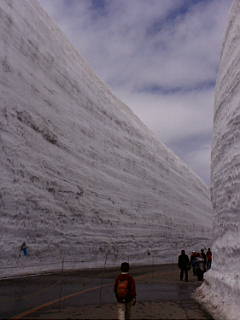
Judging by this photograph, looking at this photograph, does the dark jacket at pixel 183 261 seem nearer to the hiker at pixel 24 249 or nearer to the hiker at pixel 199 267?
the hiker at pixel 199 267

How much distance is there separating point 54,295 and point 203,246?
3167cm

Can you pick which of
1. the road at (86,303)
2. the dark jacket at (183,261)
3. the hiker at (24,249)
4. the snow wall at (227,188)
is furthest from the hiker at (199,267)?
the hiker at (24,249)

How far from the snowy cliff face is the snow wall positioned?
9942mm

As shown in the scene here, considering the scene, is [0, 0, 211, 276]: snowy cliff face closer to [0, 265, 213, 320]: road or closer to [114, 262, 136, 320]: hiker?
[0, 265, 213, 320]: road

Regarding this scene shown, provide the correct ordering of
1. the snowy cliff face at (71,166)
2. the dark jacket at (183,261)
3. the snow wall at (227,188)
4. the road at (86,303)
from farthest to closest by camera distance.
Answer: the snowy cliff face at (71,166) < the dark jacket at (183,261) < the snow wall at (227,188) < the road at (86,303)

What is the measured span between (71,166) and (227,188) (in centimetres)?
1644

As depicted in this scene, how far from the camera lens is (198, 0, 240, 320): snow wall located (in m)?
8.13

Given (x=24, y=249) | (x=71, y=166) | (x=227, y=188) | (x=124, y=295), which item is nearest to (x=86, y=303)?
(x=124, y=295)

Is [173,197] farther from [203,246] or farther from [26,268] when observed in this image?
[26,268]

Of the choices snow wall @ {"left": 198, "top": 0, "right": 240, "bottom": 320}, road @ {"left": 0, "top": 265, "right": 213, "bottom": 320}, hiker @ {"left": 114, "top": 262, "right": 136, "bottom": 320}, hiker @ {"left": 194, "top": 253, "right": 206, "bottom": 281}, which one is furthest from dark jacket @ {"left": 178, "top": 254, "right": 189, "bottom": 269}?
hiker @ {"left": 114, "top": 262, "right": 136, "bottom": 320}

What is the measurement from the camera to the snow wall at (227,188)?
8.13m

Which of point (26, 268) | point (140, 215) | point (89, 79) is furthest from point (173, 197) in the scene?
point (26, 268)

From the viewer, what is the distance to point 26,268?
58.8 feet

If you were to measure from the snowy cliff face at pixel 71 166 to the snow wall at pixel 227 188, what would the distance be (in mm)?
9942
